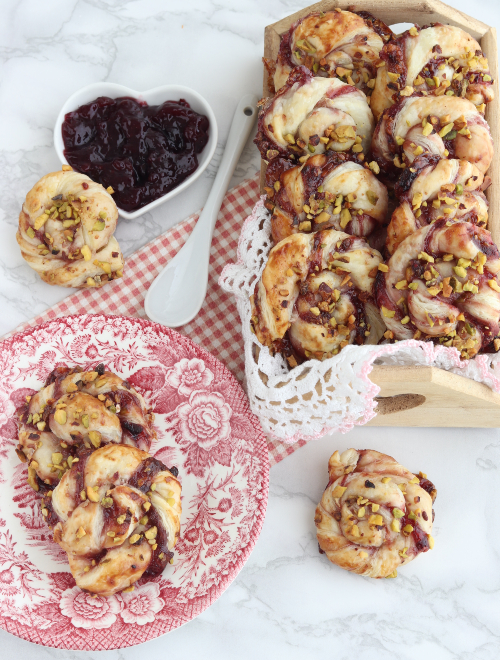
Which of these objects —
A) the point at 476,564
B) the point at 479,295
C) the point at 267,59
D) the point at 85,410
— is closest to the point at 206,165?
the point at 267,59

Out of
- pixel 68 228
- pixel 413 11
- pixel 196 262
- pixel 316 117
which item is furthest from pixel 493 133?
pixel 68 228

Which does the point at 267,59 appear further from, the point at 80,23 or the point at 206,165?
the point at 80,23

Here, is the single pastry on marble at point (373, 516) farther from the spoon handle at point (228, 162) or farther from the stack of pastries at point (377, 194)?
the spoon handle at point (228, 162)

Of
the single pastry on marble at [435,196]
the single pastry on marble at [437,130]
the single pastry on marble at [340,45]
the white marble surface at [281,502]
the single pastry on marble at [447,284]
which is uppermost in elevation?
the single pastry on marble at [340,45]

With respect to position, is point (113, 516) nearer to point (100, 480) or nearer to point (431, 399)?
point (100, 480)

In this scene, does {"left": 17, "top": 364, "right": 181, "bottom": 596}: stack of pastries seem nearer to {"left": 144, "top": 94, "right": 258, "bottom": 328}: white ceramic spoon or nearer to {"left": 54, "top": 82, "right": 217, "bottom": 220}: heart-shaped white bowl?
{"left": 144, "top": 94, "right": 258, "bottom": 328}: white ceramic spoon

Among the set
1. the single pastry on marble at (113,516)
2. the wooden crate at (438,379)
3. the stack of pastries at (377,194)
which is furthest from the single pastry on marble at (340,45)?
the single pastry on marble at (113,516)

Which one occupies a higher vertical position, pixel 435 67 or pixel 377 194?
pixel 435 67
